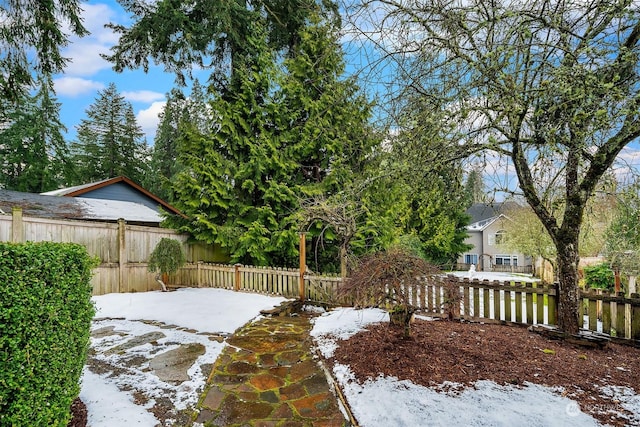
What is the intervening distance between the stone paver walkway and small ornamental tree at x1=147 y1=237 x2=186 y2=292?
393 centimetres

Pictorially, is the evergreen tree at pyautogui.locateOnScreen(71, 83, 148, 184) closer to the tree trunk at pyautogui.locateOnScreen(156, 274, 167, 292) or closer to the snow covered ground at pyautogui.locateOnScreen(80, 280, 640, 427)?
the tree trunk at pyautogui.locateOnScreen(156, 274, 167, 292)

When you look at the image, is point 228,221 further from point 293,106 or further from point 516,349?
point 516,349

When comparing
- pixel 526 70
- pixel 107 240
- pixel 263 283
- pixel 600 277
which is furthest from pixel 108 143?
pixel 600 277

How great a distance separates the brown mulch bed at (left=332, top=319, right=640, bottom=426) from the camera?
304cm

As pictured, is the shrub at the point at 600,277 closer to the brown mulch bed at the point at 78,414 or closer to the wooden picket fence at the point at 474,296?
the wooden picket fence at the point at 474,296

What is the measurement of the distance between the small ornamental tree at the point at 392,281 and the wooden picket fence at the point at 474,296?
12cm

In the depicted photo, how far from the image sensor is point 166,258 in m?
7.85

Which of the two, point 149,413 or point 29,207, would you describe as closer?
point 149,413

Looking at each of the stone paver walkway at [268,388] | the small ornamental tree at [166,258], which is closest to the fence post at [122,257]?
the small ornamental tree at [166,258]

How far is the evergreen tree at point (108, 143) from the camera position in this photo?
2367cm

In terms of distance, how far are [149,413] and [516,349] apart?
13.2 feet

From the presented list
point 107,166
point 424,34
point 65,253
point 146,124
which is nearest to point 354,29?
point 424,34

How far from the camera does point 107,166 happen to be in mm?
23703

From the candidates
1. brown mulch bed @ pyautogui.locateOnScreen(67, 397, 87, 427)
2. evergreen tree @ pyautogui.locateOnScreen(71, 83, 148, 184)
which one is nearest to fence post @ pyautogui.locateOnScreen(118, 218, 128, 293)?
brown mulch bed @ pyautogui.locateOnScreen(67, 397, 87, 427)
